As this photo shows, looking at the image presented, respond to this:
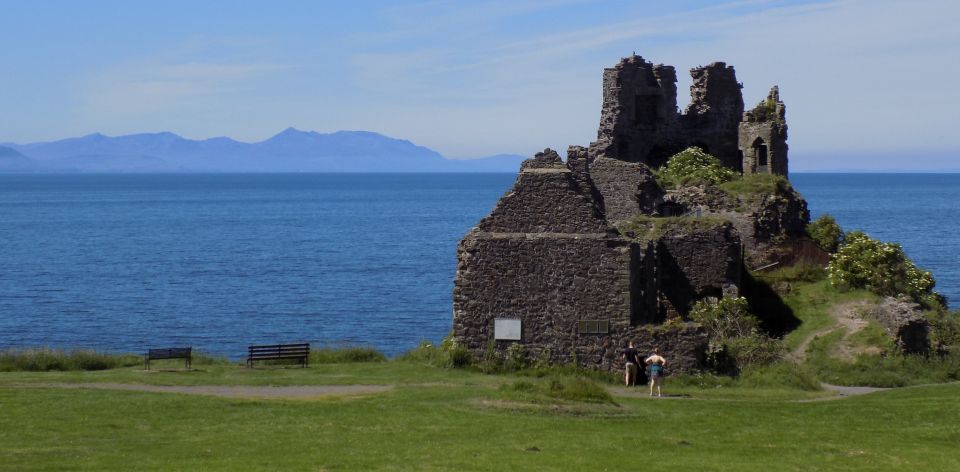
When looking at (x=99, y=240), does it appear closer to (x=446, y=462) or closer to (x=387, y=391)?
(x=387, y=391)

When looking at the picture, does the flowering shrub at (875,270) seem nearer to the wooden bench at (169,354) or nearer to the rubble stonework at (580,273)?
the rubble stonework at (580,273)

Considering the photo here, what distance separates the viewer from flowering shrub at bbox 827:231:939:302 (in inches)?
1516

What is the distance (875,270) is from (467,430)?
19.1m

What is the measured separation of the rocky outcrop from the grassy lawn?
13.4ft

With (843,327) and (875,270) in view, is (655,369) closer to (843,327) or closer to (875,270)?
(843,327)

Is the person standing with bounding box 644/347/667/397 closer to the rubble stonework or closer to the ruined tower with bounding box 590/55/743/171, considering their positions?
the rubble stonework

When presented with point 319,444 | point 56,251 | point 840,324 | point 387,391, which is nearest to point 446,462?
point 319,444

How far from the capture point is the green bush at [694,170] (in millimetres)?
45281

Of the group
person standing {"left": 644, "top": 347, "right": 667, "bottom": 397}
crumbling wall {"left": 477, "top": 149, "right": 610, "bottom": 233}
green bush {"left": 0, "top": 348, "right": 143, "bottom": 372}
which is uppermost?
crumbling wall {"left": 477, "top": 149, "right": 610, "bottom": 233}

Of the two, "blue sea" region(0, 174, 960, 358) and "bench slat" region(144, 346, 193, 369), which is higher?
"bench slat" region(144, 346, 193, 369)

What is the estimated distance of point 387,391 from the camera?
95.2ft

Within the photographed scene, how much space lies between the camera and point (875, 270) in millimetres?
38656

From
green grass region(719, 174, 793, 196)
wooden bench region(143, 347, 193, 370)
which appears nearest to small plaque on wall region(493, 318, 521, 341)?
wooden bench region(143, 347, 193, 370)

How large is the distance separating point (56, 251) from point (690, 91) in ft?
274
